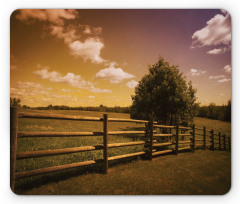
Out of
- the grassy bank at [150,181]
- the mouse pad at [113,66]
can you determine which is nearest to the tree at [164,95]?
the mouse pad at [113,66]

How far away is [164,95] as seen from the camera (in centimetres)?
1112

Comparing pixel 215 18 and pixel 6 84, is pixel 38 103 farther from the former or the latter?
pixel 215 18

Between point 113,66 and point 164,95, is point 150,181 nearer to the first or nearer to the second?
point 113,66

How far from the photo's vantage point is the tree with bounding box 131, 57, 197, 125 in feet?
36.1

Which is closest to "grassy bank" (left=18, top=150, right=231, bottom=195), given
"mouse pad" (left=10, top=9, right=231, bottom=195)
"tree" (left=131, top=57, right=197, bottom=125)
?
"mouse pad" (left=10, top=9, right=231, bottom=195)

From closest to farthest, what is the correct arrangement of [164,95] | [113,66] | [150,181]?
[150,181], [113,66], [164,95]

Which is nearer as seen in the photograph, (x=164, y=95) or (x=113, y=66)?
(x=113, y=66)

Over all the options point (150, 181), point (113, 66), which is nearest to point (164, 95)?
point (113, 66)

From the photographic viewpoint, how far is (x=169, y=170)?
4609 millimetres

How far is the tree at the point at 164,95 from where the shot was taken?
1100cm

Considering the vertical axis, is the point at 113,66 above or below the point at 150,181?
above

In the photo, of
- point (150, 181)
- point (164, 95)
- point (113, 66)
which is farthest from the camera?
point (164, 95)

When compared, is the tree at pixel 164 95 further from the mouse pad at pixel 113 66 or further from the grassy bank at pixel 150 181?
the grassy bank at pixel 150 181
